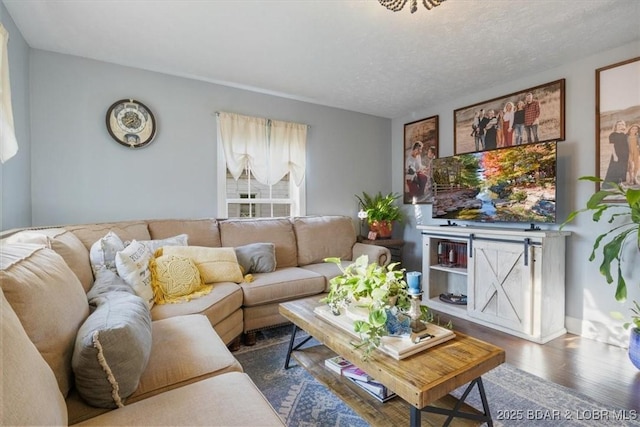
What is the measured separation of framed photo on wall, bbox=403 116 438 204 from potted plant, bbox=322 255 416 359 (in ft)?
8.31

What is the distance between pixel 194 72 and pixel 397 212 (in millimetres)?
2906

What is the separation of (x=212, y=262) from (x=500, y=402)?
2.19 m

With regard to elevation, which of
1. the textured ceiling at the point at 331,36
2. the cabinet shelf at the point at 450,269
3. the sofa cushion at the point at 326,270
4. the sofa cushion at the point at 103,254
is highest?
the textured ceiling at the point at 331,36

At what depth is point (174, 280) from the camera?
2.16m

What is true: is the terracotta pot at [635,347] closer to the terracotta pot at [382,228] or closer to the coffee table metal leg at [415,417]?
the coffee table metal leg at [415,417]

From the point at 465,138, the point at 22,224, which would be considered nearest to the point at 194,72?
the point at 22,224

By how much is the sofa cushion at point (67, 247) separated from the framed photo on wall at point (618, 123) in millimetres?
3743

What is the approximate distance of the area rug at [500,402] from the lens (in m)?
1.60

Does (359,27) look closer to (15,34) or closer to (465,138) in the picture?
(465,138)

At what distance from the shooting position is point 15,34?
85.0 inches

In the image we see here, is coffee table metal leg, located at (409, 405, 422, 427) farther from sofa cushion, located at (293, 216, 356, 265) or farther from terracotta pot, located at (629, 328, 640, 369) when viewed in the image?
sofa cushion, located at (293, 216, 356, 265)

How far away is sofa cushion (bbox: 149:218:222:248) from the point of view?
2750mm

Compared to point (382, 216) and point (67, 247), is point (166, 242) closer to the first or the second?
point (67, 247)

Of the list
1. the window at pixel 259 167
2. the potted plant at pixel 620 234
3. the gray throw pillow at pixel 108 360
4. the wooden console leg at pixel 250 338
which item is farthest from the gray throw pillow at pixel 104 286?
the potted plant at pixel 620 234
